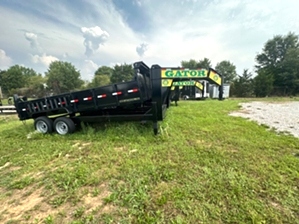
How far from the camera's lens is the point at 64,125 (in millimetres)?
4996

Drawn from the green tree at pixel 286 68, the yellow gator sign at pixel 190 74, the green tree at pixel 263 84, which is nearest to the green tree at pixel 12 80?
the yellow gator sign at pixel 190 74

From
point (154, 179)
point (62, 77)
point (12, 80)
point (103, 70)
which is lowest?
point (154, 179)

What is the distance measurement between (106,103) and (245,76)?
87.9 ft

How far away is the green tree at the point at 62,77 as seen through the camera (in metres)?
39.2

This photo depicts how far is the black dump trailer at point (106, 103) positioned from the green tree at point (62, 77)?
37911mm

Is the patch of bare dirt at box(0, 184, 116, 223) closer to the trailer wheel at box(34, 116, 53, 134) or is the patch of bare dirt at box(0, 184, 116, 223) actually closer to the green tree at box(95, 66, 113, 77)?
the trailer wheel at box(34, 116, 53, 134)

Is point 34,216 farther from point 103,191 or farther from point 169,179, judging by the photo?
point 169,179

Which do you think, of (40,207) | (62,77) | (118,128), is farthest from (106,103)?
(62,77)

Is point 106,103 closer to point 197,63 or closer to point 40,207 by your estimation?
point 40,207

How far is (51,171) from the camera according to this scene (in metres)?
2.88

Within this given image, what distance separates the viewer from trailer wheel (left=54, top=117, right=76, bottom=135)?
4922 mm

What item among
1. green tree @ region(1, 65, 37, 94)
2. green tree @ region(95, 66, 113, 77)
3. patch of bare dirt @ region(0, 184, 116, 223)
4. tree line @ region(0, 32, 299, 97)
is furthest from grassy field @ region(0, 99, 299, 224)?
green tree @ region(95, 66, 113, 77)

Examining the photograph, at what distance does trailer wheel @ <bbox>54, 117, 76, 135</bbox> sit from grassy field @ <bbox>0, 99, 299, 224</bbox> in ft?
2.18

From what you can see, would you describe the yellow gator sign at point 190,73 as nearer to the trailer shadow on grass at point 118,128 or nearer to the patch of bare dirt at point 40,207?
the trailer shadow on grass at point 118,128
